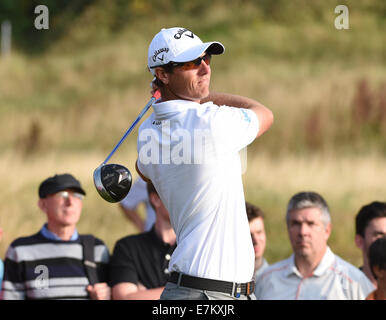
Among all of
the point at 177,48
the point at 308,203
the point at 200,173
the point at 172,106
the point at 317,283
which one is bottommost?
the point at 317,283

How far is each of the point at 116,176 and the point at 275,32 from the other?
105ft

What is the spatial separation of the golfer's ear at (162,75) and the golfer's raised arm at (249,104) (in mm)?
278

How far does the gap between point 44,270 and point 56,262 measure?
5.0 inches

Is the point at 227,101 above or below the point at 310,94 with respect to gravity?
below

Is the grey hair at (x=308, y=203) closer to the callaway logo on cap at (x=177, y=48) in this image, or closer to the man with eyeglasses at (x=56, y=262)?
the man with eyeglasses at (x=56, y=262)

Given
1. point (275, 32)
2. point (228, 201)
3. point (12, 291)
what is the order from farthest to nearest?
1. point (275, 32)
2. point (12, 291)
3. point (228, 201)

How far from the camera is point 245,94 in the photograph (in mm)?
25688

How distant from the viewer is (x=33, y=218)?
11.9 metres

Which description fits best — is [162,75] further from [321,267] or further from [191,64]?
[321,267]

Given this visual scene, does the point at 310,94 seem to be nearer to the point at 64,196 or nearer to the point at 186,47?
the point at 64,196

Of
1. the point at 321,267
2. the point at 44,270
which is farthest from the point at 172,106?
the point at 321,267

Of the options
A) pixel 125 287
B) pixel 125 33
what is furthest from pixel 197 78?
pixel 125 33

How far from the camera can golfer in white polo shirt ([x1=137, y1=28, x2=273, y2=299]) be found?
3.95 meters

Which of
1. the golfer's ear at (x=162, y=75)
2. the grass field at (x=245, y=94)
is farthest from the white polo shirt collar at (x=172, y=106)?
the grass field at (x=245, y=94)
